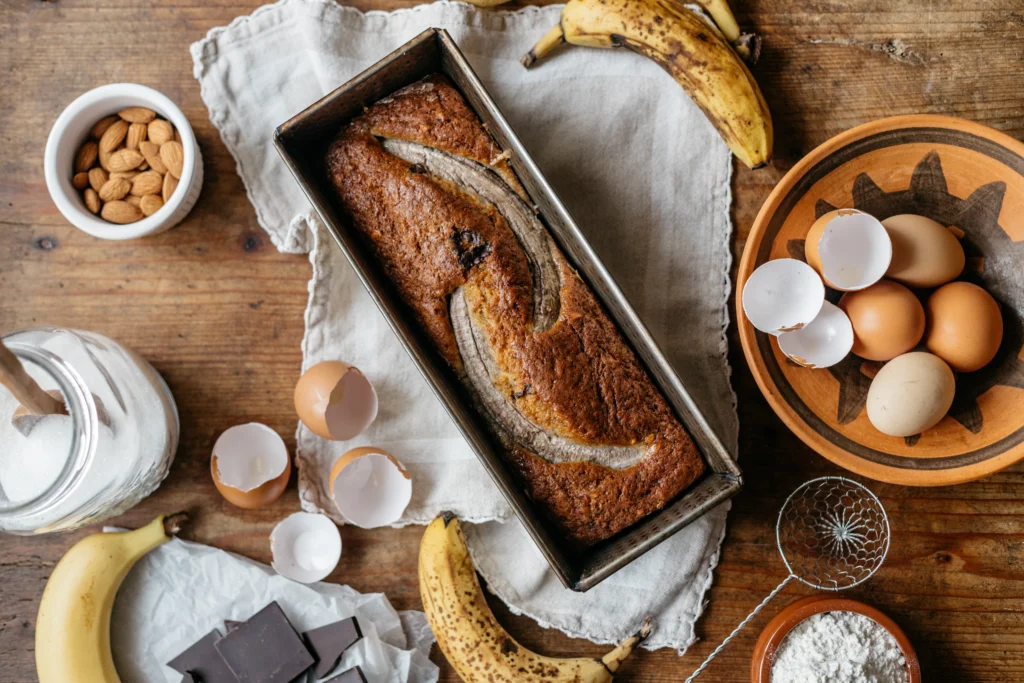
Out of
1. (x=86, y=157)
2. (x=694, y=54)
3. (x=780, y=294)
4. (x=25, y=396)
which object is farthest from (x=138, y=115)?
(x=780, y=294)

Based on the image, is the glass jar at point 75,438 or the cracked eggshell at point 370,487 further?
the cracked eggshell at point 370,487

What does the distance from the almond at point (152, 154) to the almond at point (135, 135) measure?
15 millimetres

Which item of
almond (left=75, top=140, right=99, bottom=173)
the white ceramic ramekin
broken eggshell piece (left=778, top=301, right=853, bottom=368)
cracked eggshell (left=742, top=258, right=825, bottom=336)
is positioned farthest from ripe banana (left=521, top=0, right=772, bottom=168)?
almond (left=75, top=140, right=99, bottom=173)

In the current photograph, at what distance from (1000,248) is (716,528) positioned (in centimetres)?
85

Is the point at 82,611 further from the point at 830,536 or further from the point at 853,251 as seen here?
the point at 853,251

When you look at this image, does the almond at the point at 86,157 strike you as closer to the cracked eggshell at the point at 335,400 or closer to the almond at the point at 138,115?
the almond at the point at 138,115

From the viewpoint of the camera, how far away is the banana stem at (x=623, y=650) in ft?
5.39

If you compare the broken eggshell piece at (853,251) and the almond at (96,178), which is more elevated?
the almond at (96,178)

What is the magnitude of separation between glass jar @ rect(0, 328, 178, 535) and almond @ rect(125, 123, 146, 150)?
0.44 metres

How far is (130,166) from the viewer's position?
63.9 inches

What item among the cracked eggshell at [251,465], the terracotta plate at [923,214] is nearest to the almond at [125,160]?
the cracked eggshell at [251,465]

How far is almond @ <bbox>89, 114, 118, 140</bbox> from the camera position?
5.42 feet

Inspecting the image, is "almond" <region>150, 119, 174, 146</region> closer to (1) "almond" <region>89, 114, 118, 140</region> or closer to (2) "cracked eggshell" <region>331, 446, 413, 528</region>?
(1) "almond" <region>89, 114, 118, 140</region>

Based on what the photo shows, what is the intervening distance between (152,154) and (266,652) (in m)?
1.16
